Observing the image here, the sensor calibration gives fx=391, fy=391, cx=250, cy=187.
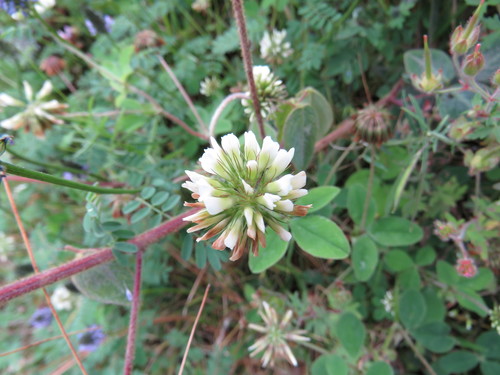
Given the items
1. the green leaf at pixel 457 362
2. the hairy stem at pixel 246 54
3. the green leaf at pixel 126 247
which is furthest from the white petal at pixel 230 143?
the green leaf at pixel 457 362

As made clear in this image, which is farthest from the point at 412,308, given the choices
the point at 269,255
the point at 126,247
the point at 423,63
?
the point at 126,247

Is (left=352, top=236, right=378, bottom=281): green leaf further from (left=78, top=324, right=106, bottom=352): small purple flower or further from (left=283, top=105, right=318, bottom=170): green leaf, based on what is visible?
(left=78, top=324, right=106, bottom=352): small purple flower

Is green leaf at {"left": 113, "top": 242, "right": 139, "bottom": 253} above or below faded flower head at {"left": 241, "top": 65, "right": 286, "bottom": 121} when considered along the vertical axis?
below

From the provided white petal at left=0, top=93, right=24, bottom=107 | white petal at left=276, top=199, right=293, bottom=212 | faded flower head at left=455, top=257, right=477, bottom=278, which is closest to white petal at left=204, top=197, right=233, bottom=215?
white petal at left=276, top=199, right=293, bottom=212

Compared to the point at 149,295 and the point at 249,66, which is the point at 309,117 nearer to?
the point at 249,66

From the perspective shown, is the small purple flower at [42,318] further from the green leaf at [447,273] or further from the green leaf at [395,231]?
the green leaf at [447,273]

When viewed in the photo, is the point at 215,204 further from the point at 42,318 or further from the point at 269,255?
the point at 42,318
